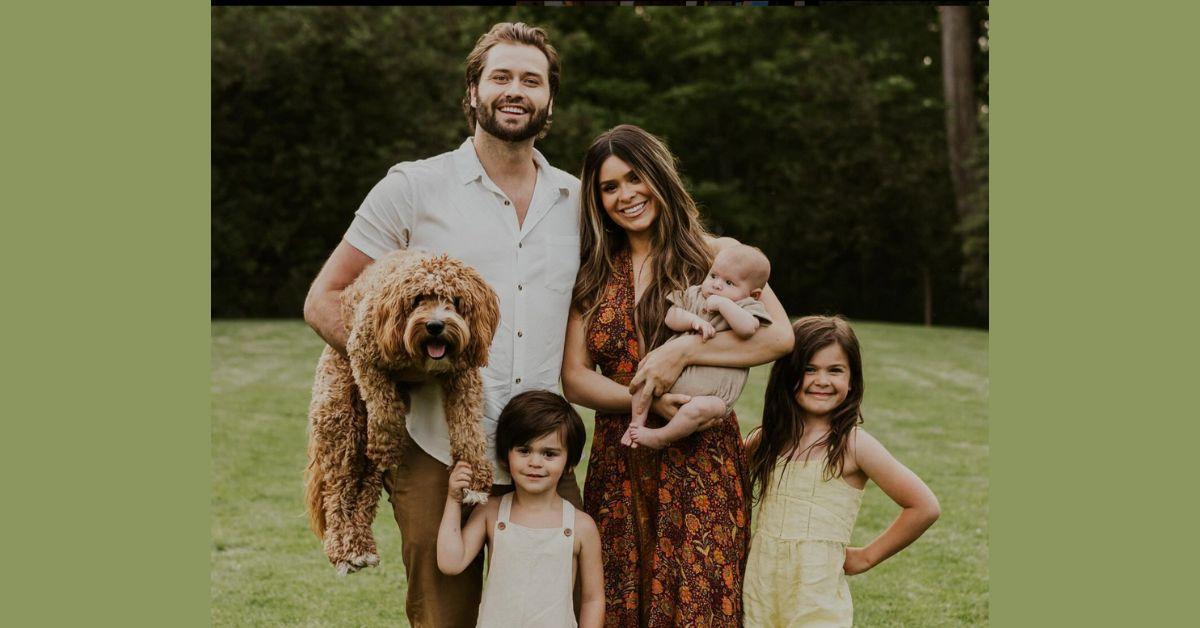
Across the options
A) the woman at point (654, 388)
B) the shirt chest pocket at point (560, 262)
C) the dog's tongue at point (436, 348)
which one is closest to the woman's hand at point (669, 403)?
the woman at point (654, 388)

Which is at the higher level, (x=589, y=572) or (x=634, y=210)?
(x=634, y=210)

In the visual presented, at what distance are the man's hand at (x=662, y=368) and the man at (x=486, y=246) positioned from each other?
1.48ft

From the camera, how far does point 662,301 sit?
4035mm

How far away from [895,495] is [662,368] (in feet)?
3.34

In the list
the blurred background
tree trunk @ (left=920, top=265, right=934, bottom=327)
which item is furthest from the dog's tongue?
tree trunk @ (left=920, top=265, right=934, bottom=327)

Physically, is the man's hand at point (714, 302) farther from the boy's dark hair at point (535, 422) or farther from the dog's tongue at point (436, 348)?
the dog's tongue at point (436, 348)

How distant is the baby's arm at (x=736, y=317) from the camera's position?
3830mm

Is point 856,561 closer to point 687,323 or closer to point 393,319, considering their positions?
point 687,323

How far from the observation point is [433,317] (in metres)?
3.26

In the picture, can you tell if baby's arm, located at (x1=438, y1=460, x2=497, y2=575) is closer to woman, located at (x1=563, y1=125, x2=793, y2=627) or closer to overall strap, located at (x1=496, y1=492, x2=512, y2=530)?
overall strap, located at (x1=496, y1=492, x2=512, y2=530)

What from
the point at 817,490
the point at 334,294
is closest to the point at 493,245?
the point at 334,294

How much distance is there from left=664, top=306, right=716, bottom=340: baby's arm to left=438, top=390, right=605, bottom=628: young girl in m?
0.48

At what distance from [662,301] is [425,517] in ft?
3.81

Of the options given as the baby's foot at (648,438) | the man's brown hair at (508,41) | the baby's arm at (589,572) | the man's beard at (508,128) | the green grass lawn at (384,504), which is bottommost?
the green grass lawn at (384,504)
